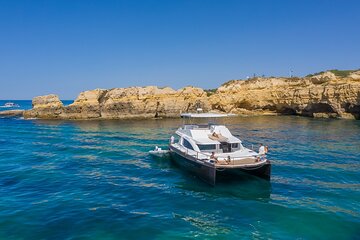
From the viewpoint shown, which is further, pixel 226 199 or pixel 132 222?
pixel 226 199

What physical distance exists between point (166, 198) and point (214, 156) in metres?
4.65

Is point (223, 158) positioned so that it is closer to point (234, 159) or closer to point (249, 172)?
point (234, 159)

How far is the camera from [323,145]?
1332 inches

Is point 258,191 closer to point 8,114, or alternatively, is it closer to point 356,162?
point 356,162

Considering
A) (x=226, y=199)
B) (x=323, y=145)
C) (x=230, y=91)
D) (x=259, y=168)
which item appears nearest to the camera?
(x=226, y=199)

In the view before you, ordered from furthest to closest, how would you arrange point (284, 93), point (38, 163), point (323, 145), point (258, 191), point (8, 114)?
point (8, 114), point (284, 93), point (323, 145), point (38, 163), point (258, 191)

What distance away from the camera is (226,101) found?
7738 centimetres

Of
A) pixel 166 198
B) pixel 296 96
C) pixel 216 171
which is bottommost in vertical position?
pixel 166 198

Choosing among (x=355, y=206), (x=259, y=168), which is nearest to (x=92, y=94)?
(x=259, y=168)

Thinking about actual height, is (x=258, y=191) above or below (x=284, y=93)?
below

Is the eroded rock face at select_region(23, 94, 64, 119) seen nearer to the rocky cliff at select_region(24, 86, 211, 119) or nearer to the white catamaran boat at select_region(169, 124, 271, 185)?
the rocky cliff at select_region(24, 86, 211, 119)

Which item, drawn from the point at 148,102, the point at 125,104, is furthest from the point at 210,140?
the point at 148,102

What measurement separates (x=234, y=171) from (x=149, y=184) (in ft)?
19.7

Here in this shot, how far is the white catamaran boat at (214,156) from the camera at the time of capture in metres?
19.8
